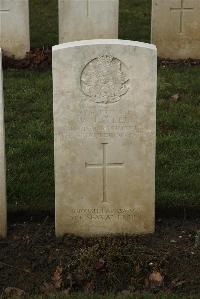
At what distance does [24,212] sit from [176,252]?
53.2 inches

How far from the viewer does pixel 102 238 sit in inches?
215

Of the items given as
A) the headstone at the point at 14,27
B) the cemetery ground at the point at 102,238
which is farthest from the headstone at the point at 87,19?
the cemetery ground at the point at 102,238

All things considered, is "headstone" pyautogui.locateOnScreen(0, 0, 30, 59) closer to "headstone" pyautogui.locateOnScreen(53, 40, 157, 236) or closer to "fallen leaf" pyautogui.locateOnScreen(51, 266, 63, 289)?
"headstone" pyautogui.locateOnScreen(53, 40, 157, 236)

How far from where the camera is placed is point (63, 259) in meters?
5.15

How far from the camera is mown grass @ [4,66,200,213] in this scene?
6.07 metres

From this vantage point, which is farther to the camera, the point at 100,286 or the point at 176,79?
the point at 176,79

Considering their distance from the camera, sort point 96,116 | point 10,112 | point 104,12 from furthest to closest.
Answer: point 104,12, point 10,112, point 96,116

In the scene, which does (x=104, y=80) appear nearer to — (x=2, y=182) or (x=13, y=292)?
(x=2, y=182)

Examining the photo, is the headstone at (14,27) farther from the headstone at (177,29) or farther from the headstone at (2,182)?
the headstone at (2,182)

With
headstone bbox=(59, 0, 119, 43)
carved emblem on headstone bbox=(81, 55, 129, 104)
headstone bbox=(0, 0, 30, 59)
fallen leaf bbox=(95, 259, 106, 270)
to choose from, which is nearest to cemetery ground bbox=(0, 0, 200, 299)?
fallen leaf bbox=(95, 259, 106, 270)

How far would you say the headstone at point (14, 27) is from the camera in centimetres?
984

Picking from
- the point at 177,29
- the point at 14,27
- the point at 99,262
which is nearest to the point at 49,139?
the point at 99,262

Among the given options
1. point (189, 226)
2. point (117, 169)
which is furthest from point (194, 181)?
point (117, 169)

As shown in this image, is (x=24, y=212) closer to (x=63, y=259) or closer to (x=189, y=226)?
(x=63, y=259)
